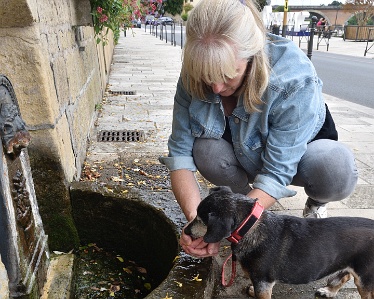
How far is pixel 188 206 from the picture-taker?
2184 millimetres

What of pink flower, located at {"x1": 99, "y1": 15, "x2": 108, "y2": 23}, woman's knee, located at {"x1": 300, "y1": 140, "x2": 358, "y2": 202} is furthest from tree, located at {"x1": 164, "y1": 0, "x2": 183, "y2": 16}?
woman's knee, located at {"x1": 300, "y1": 140, "x2": 358, "y2": 202}

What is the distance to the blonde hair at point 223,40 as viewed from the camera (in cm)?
179

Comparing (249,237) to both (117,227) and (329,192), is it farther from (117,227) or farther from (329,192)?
(117,227)

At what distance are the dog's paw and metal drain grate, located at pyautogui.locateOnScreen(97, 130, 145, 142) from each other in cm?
309

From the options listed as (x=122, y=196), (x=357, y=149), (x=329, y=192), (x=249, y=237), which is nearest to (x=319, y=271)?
(x=249, y=237)

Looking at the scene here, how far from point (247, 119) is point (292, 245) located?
2.41 feet

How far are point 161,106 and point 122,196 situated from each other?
438cm

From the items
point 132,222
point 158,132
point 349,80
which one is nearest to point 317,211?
point 132,222

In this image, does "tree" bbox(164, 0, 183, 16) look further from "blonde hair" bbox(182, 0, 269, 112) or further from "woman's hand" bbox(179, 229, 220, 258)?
"woman's hand" bbox(179, 229, 220, 258)

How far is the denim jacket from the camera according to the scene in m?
2.09

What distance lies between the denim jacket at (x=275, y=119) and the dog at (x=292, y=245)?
21 cm

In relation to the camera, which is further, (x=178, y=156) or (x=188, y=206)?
(x=178, y=156)

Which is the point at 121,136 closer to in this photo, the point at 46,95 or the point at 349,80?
the point at 46,95

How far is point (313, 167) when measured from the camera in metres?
2.31
